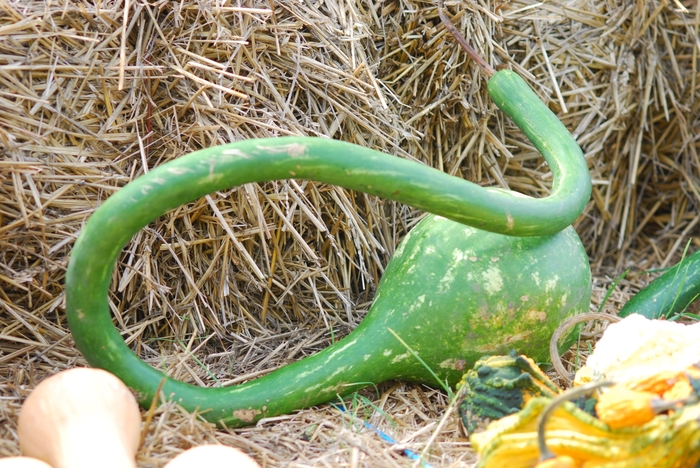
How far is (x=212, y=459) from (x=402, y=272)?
2.79 feet

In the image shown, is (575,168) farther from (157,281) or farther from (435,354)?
(157,281)

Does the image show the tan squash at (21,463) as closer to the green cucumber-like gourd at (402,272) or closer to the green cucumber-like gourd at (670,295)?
the green cucumber-like gourd at (402,272)

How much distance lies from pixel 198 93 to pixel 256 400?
0.85m

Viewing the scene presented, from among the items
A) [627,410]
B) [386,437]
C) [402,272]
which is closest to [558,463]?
[627,410]

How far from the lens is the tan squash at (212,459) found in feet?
4.46

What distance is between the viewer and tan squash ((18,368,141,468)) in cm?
147

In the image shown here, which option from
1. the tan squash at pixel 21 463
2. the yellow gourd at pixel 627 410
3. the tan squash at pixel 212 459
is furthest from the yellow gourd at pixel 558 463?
the tan squash at pixel 21 463

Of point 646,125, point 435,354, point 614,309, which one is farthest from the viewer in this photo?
point 646,125

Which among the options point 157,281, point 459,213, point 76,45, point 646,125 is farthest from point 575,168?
point 76,45

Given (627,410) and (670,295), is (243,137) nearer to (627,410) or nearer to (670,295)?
(627,410)

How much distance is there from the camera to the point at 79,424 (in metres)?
1.51

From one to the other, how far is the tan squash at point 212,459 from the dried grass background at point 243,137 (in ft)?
0.72

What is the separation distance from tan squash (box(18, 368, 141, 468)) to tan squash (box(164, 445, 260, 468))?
0.49 feet

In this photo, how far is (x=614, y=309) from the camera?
2.68 metres
